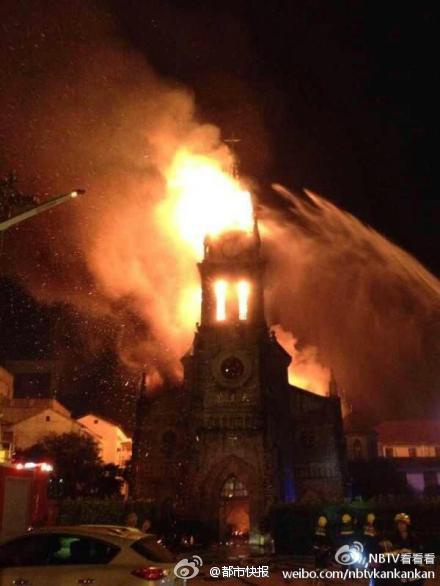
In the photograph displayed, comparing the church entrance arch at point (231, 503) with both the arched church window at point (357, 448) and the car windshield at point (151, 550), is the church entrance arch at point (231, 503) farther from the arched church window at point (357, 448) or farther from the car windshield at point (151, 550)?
the arched church window at point (357, 448)

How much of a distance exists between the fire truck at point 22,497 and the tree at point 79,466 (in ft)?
127

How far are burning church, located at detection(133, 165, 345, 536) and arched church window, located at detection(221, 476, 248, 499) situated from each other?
0.08m

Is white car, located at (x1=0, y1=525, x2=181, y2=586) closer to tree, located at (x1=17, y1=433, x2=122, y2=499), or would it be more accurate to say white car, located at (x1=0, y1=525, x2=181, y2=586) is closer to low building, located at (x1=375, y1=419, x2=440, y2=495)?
tree, located at (x1=17, y1=433, x2=122, y2=499)

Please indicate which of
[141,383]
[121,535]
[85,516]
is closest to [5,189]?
[121,535]

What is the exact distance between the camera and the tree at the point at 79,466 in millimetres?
55188

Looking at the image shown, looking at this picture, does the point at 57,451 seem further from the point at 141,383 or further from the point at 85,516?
the point at 85,516

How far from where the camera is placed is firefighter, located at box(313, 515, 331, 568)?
52.5ft

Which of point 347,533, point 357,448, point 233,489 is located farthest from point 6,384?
point 347,533

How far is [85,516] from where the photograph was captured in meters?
36.1

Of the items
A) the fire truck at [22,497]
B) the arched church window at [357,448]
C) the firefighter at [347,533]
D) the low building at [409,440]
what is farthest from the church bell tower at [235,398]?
the arched church window at [357,448]

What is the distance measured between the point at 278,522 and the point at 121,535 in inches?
1107

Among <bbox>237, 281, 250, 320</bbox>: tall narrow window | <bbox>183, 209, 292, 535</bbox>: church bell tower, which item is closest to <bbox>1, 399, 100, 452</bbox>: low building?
<bbox>183, 209, 292, 535</bbox>: church bell tower

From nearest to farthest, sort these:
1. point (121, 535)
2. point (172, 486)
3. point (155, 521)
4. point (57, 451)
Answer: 1. point (121, 535)
2. point (155, 521)
3. point (172, 486)
4. point (57, 451)

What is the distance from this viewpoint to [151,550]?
9.40m
